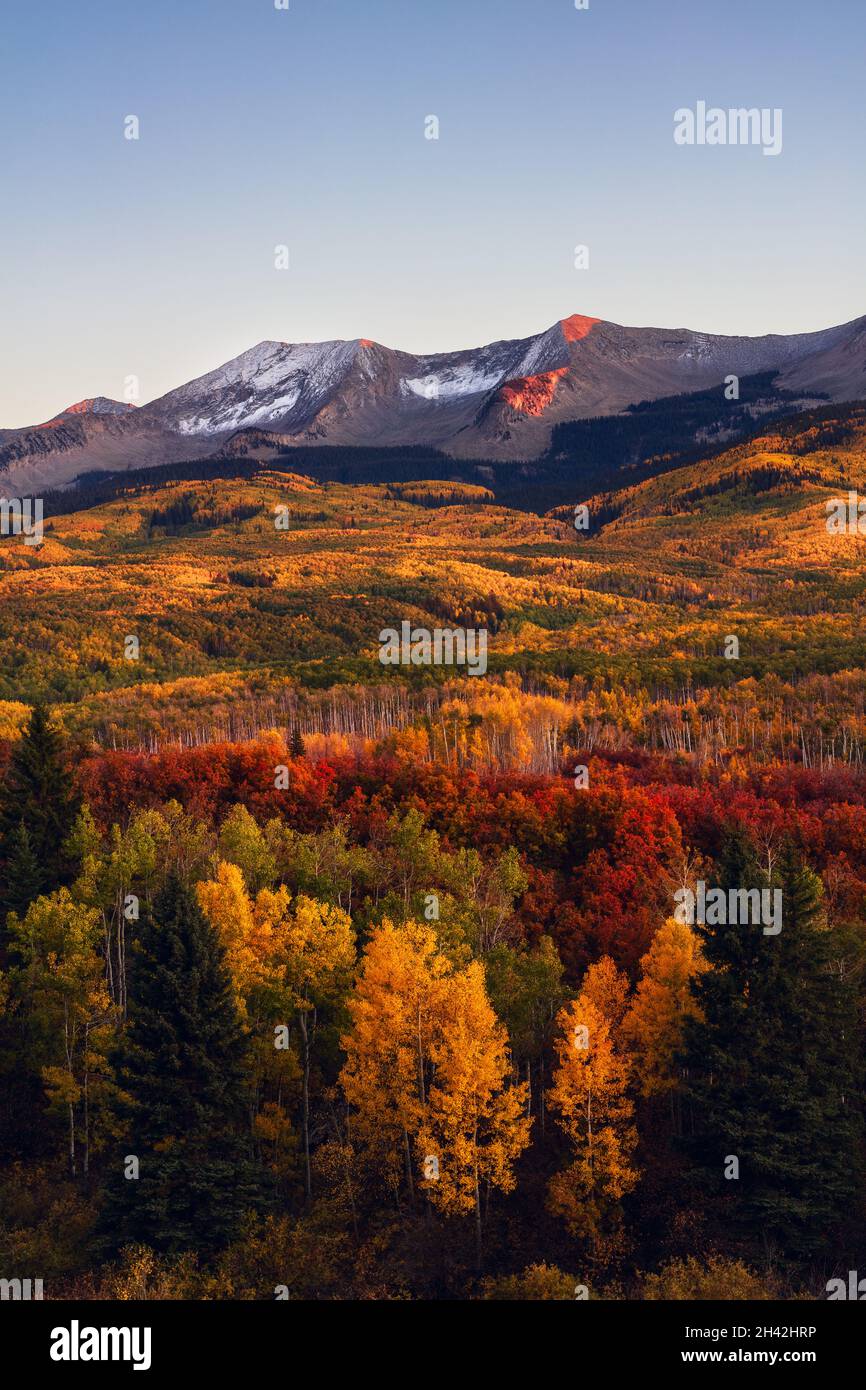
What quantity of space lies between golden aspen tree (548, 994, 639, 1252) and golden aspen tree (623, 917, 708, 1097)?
1645 millimetres

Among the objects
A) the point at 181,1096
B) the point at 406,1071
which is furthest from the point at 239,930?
the point at 406,1071

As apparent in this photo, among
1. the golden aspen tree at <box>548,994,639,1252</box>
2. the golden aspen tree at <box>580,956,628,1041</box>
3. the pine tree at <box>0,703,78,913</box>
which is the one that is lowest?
the golden aspen tree at <box>548,994,639,1252</box>

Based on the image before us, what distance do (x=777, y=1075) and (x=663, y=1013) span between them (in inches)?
274

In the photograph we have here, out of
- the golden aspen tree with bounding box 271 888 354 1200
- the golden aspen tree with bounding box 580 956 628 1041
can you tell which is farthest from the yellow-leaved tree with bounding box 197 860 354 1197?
the golden aspen tree with bounding box 580 956 628 1041

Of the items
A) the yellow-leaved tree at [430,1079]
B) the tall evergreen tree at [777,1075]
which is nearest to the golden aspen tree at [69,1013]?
the yellow-leaved tree at [430,1079]

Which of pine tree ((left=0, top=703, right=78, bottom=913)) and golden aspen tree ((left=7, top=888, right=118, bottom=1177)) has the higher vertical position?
pine tree ((left=0, top=703, right=78, bottom=913))

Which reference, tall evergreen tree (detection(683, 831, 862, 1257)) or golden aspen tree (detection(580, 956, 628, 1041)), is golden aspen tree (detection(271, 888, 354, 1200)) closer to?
Result: golden aspen tree (detection(580, 956, 628, 1041))

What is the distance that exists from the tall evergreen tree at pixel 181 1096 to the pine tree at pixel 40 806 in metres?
22.8

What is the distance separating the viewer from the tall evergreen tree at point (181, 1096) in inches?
1885

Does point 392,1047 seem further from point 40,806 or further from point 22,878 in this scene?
point 40,806

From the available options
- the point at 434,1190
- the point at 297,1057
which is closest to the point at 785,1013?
the point at 434,1190

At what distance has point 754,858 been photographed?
57.4 meters

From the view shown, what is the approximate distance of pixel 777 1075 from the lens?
164 feet

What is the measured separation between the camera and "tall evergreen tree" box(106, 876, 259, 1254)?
157 ft
